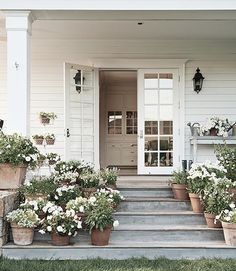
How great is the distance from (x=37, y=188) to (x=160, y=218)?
4.86ft

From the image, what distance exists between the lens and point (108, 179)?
5.43 meters

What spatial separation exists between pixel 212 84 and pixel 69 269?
4639mm

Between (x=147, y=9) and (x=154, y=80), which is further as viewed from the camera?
(x=154, y=80)

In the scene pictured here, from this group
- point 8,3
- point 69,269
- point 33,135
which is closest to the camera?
point 69,269

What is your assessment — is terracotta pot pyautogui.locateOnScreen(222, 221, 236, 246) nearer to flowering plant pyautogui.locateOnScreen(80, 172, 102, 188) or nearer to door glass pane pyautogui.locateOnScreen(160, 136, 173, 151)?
flowering plant pyautogui.locateOnScreen(80, 172, 102, 188)

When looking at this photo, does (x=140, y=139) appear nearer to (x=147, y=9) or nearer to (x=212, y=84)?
(x=212, y=84)

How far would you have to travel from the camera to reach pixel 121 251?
4.39 meters

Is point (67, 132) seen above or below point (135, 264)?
above

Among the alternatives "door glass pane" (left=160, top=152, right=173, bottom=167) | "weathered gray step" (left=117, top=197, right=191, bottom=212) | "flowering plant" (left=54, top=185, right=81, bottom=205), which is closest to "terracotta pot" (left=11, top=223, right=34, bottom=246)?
"flowering plant" (left=54, top=185, right=81, bottom=205)

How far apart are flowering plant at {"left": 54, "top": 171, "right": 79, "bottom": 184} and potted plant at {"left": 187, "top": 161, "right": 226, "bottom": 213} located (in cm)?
141

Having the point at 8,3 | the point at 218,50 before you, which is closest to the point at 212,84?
the point at 218,50

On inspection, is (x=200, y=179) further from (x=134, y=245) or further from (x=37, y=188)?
(x=37, y=188)

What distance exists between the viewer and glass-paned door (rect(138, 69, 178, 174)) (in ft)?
24.5

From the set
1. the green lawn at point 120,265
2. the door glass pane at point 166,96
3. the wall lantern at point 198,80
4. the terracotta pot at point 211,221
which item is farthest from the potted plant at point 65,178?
the wall lantern at point 198,80
